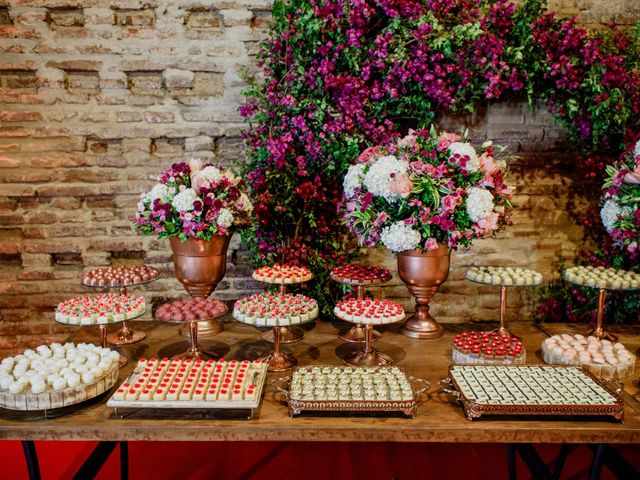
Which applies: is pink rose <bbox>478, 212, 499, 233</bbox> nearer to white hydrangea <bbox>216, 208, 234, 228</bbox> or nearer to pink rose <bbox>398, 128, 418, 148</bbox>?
pink rose <bbox>398, 128, 418, 148</bbox>

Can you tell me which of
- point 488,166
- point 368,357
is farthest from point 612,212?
point 368,357

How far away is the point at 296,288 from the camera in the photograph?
3164 millimetres

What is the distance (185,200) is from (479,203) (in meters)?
1.32

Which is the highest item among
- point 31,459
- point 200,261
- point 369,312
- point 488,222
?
point 488,222

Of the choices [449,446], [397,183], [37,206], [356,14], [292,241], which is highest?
[356,14]

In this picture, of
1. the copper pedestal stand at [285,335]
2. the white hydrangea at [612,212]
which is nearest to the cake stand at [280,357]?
the copper pedestal stand at [285,335]

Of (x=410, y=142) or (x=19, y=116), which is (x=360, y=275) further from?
(x=19, y=116)

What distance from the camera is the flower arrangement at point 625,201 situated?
2.51 m

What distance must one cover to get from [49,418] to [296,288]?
5.50ft

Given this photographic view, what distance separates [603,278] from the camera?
2604 millimetres

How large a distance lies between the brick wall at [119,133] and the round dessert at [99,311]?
103cm

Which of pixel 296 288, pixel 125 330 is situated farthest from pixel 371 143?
pixel 125 330

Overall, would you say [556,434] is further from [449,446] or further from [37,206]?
[37,206]

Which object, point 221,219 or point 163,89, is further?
point 163,89
